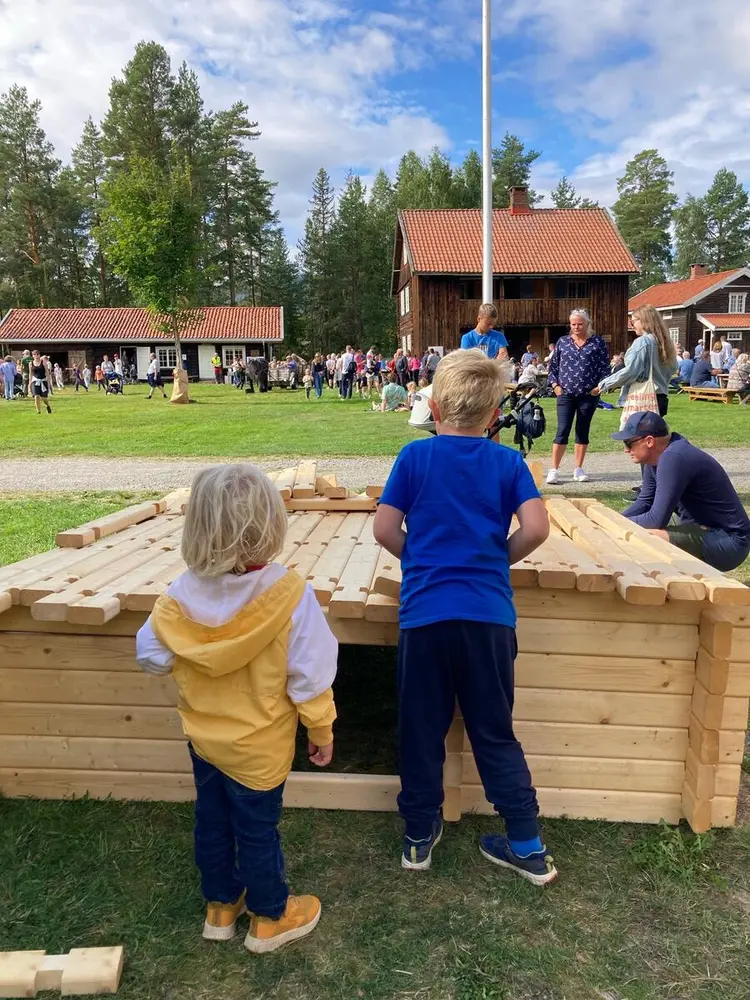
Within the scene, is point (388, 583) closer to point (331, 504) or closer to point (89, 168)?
point (331, 504)

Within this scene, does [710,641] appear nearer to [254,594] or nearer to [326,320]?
[254,594]

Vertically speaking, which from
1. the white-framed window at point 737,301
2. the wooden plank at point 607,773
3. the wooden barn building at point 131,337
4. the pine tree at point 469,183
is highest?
the pine tree at point 469,183

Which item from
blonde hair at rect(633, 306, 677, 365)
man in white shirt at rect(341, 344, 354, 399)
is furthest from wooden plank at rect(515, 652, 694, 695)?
man in white shirt at rect(341, 344, 354, 399)

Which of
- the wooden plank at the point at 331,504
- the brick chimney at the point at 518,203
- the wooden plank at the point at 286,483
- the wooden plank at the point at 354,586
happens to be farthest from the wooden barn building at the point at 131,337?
the wooden plank at the point at 354,586

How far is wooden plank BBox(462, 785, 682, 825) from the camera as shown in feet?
9.62

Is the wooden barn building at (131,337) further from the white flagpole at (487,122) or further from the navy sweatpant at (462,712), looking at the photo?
the navy sweatpant at (462,712)

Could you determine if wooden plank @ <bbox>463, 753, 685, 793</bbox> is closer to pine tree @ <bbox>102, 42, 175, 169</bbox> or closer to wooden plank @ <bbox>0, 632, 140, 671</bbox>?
wooden plank @ <bbox>0, 632, 140, 671</bbox>

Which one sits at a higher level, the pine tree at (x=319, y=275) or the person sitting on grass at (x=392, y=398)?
the pine tree at (x=319, y=275)

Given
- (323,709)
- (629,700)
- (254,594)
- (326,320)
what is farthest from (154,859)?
(326,320)

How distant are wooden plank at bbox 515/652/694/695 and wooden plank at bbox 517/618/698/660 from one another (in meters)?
0.03

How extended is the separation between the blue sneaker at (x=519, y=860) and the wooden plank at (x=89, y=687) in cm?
128

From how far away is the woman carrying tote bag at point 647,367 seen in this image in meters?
7.07

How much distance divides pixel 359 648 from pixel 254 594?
277 cm

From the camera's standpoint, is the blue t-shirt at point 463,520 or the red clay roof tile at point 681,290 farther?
the red clay roof tile at point 681,290
